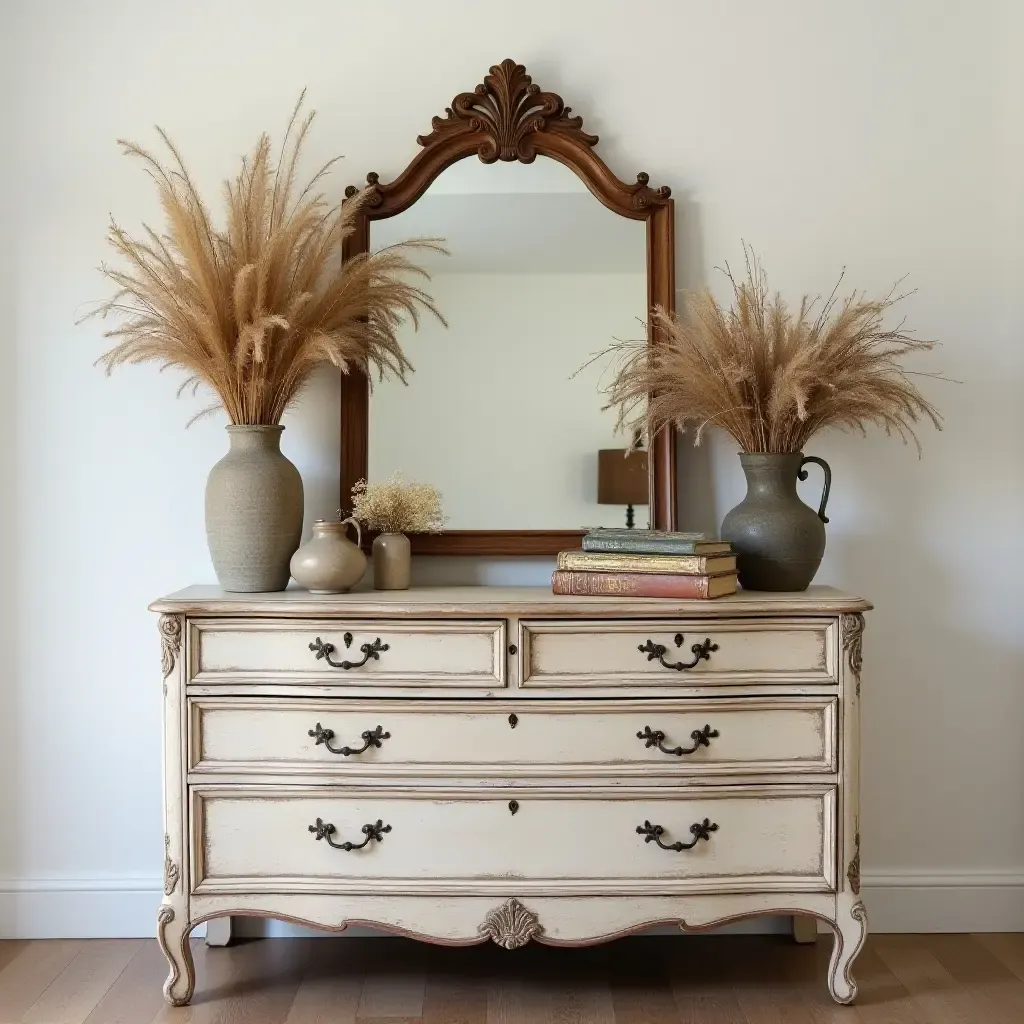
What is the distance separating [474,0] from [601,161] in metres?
0.54

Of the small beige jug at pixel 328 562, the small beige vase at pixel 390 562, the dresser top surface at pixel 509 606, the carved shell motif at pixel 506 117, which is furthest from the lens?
the carved shell motif at pixel 506 117

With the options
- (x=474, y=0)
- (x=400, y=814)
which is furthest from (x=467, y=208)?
(x=400, y=814)

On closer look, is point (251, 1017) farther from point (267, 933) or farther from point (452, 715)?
point (452, 715)

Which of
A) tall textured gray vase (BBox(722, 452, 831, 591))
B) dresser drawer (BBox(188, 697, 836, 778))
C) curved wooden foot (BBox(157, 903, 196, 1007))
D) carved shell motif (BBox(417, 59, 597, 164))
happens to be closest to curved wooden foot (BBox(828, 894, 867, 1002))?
dresser drawer (BBox(188, 697, 836, 778))

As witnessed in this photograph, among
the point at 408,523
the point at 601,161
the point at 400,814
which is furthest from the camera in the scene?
the point at 601,161

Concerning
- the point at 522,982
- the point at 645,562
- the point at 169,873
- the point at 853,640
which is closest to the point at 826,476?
the point at 853,640

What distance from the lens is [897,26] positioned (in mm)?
2695

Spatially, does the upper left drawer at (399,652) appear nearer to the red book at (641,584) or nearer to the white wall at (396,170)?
the red book at (641,584)

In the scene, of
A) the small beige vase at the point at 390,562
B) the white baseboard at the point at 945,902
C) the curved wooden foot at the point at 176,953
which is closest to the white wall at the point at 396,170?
the white baseboard at the point at 945,902

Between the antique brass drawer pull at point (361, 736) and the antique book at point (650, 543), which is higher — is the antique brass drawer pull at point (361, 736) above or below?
below

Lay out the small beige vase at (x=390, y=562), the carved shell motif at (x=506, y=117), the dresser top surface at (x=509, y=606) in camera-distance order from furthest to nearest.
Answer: the carved shell motif at (x=506, y=117) → the small beige vase at (x=390, y=562) → the dresser top surface at (x=509, y=606)

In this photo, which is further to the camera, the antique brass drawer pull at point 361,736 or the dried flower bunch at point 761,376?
the dried flower bunch at point 761,376

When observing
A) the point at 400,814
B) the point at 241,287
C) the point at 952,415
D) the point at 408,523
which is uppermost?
the point at 241,287

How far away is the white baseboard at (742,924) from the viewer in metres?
2.67
